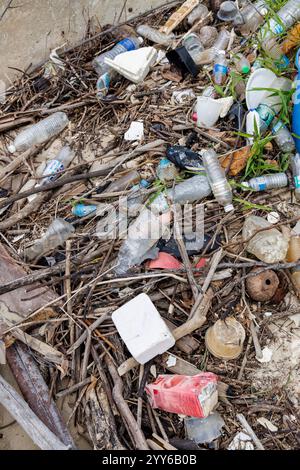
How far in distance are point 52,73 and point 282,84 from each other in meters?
1.75

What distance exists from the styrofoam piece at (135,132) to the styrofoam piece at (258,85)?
72cm

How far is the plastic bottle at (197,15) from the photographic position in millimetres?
3967

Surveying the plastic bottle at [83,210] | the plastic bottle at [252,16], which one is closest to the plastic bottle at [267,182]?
the plastic bottle at [83,210]

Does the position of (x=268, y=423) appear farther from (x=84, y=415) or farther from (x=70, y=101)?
(x=70, y=101)

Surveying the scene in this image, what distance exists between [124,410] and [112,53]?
2655 millimetres

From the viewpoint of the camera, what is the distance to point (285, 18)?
352 centimetres

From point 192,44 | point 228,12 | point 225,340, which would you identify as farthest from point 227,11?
point 225,340

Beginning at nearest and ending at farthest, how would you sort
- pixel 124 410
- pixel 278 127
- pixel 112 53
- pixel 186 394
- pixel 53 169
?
pixel 186 394
pixel 124 410
pixel 278 127
pixel 53 169
pixel 112 53

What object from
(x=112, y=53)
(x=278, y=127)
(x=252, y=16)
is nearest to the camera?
(x=278, y=127)

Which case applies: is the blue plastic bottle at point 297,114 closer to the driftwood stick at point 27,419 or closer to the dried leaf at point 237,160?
the dried leaf at point 237,160

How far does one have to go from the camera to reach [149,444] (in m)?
2.41

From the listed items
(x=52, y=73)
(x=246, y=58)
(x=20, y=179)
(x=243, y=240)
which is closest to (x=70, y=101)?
(x=52, y=73)

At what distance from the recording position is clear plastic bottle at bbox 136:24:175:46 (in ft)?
12.9

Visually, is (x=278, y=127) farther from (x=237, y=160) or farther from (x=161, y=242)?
(x=161, y=242)
